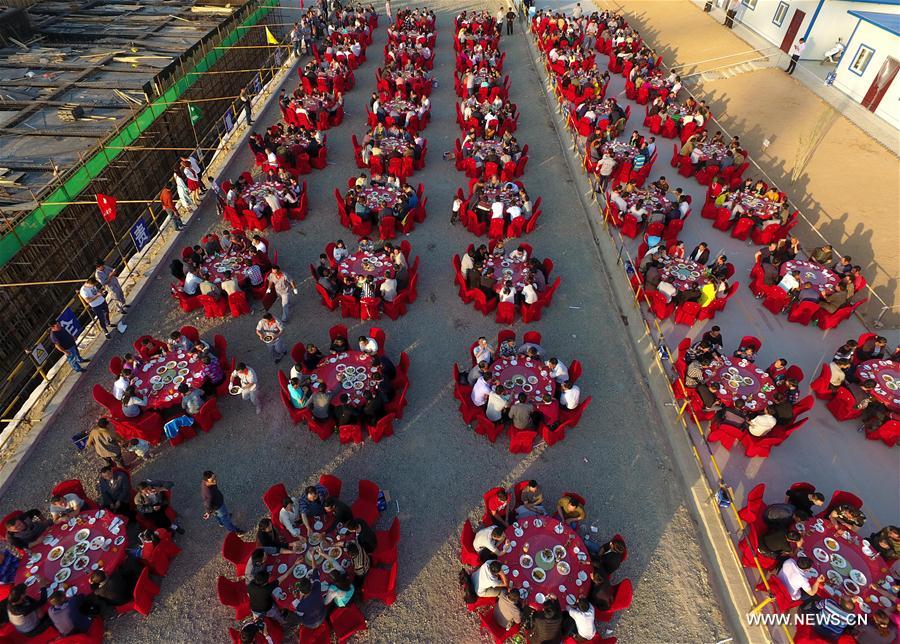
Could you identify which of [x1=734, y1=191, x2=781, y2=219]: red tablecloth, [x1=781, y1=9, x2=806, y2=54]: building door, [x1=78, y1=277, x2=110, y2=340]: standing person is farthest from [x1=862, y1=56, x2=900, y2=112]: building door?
[x1=78, y1=277, x2=110, y2=340]: standing person

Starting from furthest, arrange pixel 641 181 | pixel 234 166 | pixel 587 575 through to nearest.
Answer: pixel 234 166 → pixel 641 181 → pixel 587 575

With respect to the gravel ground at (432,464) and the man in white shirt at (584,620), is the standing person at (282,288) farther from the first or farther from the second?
the man in white shirt at (584,620)

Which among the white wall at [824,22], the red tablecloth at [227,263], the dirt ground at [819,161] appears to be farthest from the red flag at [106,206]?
the white wall at [824,22]

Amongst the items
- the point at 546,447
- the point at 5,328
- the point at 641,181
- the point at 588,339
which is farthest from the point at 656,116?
the point at 5,328

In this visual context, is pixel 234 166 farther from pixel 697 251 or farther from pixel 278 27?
pixel 278 27

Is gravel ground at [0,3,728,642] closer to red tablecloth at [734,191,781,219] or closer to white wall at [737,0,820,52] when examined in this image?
red tablecloth at [734,191,781,219]

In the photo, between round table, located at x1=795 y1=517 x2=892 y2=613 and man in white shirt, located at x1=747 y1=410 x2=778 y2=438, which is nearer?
round table, located at x1=795 y1=517 x2=892 y2=613
